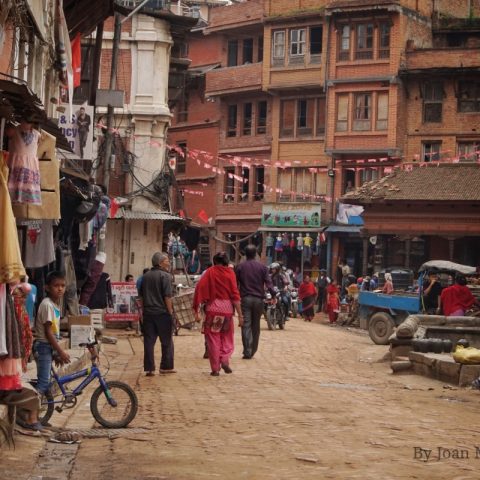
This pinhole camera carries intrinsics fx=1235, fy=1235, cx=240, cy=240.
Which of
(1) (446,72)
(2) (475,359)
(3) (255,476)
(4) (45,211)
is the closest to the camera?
(3) (255,476)

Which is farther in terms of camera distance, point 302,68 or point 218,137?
point 218,137

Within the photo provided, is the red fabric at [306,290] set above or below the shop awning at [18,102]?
below

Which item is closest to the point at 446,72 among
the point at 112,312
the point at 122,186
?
the point at 122,186

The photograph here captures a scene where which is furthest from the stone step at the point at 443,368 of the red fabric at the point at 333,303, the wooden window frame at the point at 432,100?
the wooden window frame at the point at 432,100

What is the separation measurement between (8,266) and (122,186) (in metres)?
30.9

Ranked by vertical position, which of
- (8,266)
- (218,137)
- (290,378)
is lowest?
(290,378)

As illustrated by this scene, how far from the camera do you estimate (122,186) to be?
40625mm

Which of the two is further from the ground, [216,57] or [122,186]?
[216,57]

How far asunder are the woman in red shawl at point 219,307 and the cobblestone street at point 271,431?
432 mm

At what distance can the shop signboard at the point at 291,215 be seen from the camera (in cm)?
5888

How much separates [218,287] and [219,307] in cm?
33

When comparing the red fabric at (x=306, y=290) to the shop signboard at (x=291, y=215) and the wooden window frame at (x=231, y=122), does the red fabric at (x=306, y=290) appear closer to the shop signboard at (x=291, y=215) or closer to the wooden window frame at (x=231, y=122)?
the shop signboard at (x=291, y=215)

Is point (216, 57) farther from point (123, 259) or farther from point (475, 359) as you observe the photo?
point (475, 359)

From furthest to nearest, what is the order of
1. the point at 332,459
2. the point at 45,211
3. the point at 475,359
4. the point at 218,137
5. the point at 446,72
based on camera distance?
1. the point at 218,137
2. the point at 446,72
3. the point at 475,359
4. the point at 45,211
5. the point at 332,459
